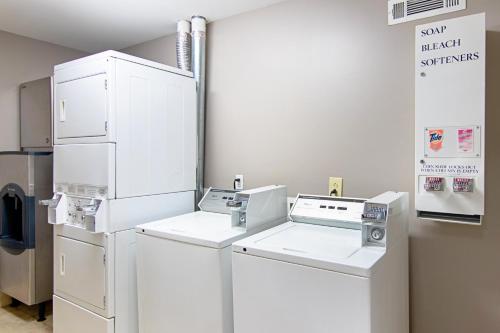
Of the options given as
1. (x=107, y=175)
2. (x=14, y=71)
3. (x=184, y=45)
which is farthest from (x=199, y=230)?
(x=14, y=71)

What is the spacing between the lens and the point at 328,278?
1379 mm

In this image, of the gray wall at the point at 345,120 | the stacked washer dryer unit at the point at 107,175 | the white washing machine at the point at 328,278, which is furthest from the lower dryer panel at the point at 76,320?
the gray wall at the point at 345,120

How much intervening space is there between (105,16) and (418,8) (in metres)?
2.24

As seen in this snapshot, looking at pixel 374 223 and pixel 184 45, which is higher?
pixel 184 45

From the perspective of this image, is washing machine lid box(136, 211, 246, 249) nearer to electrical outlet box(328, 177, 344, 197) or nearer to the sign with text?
electrical outlet box(328, 177, 344, 197)

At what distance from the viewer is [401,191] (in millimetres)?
2002

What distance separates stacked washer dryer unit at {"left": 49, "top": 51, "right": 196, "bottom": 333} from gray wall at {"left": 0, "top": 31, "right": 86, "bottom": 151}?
45.1 inches

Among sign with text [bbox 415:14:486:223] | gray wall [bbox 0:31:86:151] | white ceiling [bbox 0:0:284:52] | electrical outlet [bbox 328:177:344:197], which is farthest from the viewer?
gray wall [bbox 0:31:86:151]

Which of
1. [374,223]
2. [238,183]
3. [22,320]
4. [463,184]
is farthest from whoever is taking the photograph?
[22,320]

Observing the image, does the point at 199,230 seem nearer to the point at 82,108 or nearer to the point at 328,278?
the point at 328,278

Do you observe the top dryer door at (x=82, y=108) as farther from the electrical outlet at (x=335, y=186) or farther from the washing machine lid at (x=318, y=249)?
the electrical outlet at (x=335, y=186)

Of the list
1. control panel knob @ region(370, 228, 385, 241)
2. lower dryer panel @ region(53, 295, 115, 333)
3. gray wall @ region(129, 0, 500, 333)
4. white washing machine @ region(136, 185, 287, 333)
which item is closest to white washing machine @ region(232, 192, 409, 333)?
control panel knob @ region(370, 228, 385, 241)

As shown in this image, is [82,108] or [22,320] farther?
[22,320]

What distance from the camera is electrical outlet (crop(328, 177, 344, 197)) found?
2.20 m
